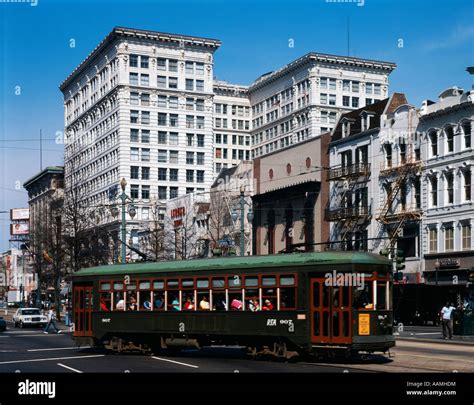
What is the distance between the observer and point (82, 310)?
29.1 metres

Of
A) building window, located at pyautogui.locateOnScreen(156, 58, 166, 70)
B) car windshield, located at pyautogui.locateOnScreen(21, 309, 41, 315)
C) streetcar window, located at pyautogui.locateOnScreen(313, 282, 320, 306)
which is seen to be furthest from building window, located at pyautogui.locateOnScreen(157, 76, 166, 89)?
streetcar window, located at pyautogui.locateOnScreen(313, 282, 320, 306)

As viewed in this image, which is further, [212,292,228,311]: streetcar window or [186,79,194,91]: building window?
[186,79,194,91]: building window

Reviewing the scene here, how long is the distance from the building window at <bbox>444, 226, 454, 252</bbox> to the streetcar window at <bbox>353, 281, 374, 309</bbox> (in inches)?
1396

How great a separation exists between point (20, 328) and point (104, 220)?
183ft

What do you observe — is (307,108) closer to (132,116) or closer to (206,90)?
(206,90)

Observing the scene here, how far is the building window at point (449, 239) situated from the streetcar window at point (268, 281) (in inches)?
1402

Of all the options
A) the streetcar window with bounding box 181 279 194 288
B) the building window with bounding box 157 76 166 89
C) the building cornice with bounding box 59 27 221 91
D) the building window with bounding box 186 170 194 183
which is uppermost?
the building cornice with bounding box 59 27 221 91

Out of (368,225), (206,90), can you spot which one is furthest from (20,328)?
(206,90)

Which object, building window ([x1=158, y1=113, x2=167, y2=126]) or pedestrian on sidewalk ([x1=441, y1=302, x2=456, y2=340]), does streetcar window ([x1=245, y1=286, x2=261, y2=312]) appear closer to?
pedestrian on sidewalk ([x1=441, y1=302, x2=456, y2=340])

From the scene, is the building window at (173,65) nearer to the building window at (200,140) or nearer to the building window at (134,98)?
the building window at (134,98)

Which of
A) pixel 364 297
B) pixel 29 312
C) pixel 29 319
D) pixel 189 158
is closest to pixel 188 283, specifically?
pixel 364 297

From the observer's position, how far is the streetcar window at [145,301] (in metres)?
26.6

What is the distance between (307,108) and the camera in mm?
127688

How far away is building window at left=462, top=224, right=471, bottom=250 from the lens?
55.0 meters
